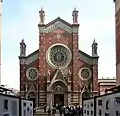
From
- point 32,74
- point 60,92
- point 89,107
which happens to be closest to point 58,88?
point 60,92

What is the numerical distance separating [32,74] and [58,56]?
541 cm

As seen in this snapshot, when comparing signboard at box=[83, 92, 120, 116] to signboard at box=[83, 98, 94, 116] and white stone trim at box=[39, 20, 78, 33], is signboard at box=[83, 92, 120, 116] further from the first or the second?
white stone trim at box=[39, 20, 78, 33]

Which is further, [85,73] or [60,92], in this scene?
[85,73]

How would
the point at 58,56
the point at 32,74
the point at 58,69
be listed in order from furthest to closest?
the point at 58,56
the point at 32,74
the point at 58,69

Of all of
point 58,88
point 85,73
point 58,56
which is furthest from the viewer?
point 58,56

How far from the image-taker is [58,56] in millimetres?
66500

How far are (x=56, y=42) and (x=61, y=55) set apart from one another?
2.40 meters

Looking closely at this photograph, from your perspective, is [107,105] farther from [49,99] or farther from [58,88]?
[58,88]

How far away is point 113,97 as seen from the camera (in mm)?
17125

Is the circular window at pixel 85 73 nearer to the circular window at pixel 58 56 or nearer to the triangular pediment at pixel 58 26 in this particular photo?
the circular window at pixel 58 56

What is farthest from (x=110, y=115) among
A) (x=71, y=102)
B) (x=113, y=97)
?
(x=71, y=102)

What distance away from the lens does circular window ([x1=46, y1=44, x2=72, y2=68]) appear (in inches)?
2601

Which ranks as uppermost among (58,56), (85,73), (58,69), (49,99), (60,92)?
(58,56)

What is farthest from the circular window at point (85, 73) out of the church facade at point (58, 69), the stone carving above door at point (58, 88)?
the stone carving above door at point (58, 88)
